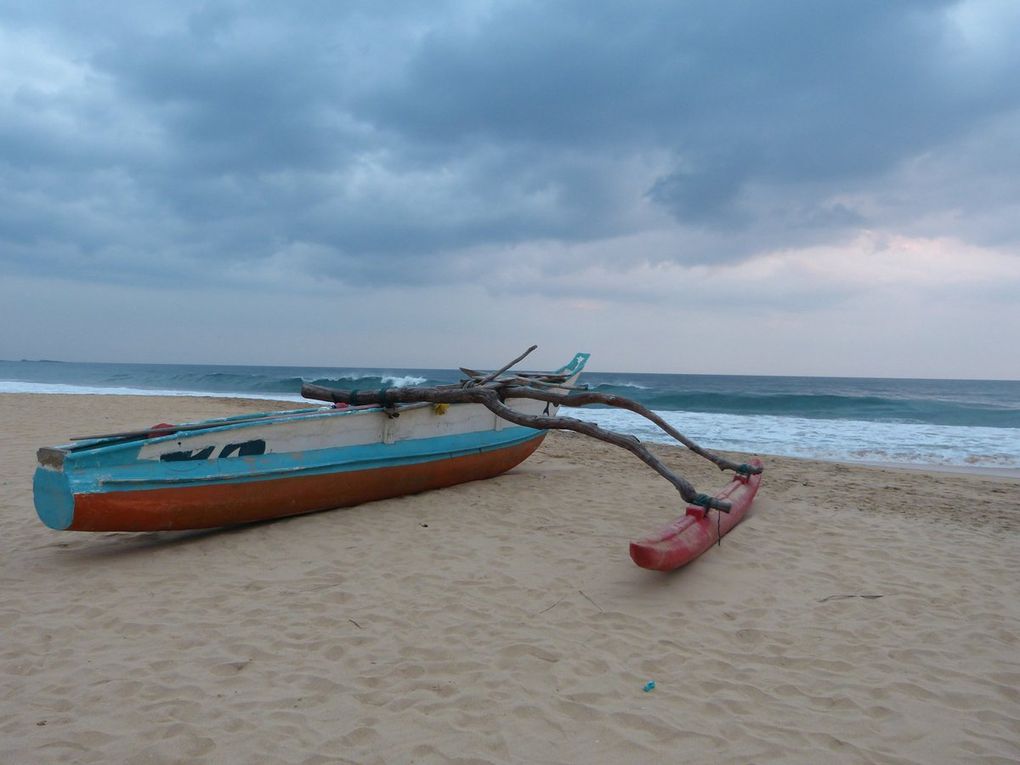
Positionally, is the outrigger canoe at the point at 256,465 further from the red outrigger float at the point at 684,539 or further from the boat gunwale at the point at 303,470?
the red outrigger float at the point at 684,539

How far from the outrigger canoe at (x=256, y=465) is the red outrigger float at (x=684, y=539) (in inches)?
94.0

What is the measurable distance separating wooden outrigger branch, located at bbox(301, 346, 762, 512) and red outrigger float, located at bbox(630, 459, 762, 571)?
0.46 ft

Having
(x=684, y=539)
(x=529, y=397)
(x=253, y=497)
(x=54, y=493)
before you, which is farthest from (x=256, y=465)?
(x=684, y=539)

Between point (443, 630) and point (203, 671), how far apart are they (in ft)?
3.55

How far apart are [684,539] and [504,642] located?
1.47 metres

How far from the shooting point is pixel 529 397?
5316 mm

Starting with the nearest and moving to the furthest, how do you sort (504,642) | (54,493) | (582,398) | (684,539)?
1. (504,642)
2. (54,493)
3. (684,539)
4. (582,398)

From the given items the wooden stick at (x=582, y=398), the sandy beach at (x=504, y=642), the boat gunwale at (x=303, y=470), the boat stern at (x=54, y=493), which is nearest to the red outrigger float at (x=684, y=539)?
the sandy beach at (x=504, y=642)

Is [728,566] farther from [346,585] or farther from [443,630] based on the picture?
[346,585]

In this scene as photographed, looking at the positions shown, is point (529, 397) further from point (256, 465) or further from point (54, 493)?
point (54, 493)

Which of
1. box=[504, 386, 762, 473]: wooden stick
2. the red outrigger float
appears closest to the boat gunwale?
box=[504, 386, 762, 473]: wooden stick

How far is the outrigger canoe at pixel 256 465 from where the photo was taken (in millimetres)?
3932

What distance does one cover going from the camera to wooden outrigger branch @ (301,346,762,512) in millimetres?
4441

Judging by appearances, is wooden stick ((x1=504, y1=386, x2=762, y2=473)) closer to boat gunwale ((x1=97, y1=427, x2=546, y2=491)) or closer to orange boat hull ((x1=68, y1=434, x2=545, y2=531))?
boat gunwale ((x1=97, y1=427, x2=546, y2=491))
